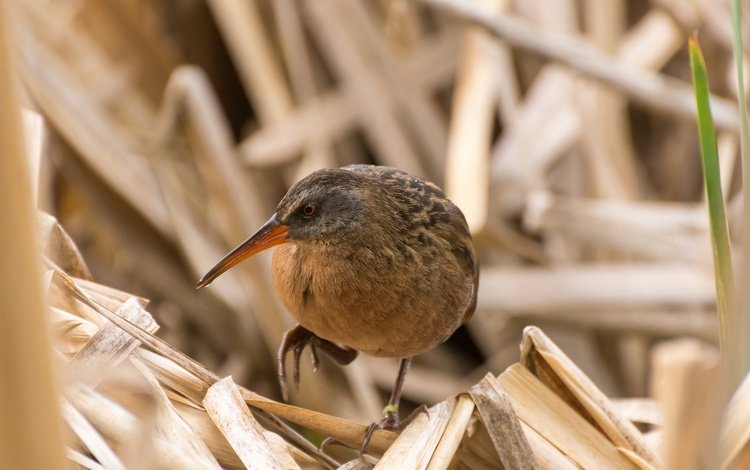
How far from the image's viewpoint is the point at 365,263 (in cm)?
226

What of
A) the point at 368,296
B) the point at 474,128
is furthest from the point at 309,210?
the point at 474,128

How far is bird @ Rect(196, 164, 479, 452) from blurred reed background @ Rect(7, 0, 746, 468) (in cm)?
87

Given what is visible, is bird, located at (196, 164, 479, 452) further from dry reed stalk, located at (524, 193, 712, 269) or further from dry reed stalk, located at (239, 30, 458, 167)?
dry reed stalk, located at (239, 30, 458, 167)

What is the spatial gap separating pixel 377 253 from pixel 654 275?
1452 millimetres

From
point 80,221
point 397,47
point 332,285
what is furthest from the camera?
point 397,47

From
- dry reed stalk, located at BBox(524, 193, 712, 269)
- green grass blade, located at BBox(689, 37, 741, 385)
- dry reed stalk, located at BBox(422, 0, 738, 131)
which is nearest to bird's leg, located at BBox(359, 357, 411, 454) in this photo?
green grass blade, located at BBox(689, 37, 741, 385)

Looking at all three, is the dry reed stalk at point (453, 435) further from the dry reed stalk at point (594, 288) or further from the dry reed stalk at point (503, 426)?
the dry reed stalk at point (594, 288)

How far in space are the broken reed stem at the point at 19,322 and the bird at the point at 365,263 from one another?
108cm

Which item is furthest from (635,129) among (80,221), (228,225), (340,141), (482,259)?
(80,221)

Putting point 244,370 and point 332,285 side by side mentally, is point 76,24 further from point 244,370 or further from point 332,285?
point 332,285

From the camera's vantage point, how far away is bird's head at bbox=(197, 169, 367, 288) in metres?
2.28

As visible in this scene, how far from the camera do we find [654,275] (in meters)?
3.43

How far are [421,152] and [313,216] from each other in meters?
1.70

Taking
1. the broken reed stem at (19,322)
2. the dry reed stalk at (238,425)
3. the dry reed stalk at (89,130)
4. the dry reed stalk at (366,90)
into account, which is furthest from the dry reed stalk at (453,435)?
the dry reed stalk at (366,90)
